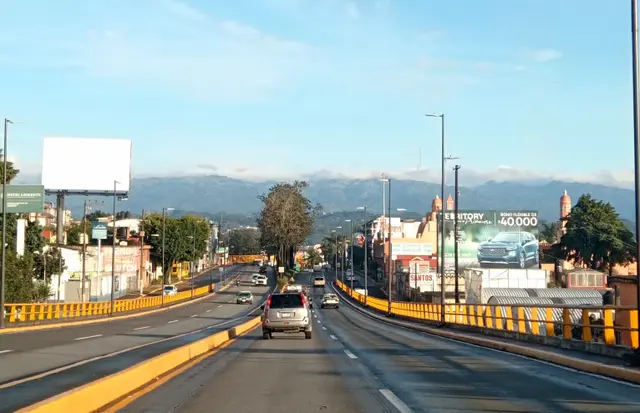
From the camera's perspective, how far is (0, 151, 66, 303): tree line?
54812 millimetres

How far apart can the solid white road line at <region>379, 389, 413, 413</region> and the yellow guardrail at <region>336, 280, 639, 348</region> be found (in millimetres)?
6105

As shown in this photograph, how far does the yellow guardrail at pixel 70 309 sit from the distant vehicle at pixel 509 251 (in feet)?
126

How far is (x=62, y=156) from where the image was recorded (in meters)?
75.2

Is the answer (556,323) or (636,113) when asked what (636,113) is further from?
(556,323)

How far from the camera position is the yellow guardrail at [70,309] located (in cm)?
3966

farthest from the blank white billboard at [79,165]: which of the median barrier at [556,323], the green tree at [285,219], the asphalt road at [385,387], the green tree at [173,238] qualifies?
the green tree at [285,219]

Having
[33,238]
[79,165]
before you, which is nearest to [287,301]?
[33,238]

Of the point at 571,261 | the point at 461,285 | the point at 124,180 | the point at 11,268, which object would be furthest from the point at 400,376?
the point at 571,261

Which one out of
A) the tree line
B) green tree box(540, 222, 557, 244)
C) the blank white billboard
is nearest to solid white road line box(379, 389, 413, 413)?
the tree line

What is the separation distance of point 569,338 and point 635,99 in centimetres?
750

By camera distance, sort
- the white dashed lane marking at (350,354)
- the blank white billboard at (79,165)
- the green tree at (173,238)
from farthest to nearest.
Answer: the green tree at (173,238) → the blank white billboard at (79,165) → the white dashed lane marking at (350,354)

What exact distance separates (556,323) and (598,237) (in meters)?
81.6

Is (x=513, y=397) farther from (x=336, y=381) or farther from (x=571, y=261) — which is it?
(x=571, y=261)

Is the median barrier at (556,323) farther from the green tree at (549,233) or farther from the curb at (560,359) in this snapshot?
the green tree at (549,233)
